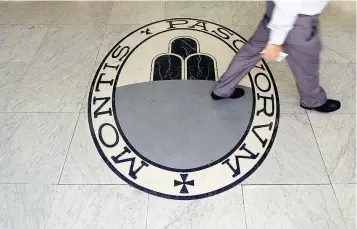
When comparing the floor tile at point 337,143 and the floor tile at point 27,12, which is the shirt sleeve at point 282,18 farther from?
the floor tile at point 27,12

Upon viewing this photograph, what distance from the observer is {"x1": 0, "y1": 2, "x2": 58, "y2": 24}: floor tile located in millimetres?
2617

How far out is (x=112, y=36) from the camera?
7.96 ft

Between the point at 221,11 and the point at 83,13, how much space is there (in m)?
1.17

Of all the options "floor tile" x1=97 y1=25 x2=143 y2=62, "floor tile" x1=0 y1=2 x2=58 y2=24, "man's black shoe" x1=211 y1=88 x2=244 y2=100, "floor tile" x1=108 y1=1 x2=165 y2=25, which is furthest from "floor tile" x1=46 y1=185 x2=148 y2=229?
"floor tile" x1=0 y1=2 x2=58 y2=24

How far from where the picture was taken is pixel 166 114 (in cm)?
184

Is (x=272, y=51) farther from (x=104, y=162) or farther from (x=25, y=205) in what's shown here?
(x=25, y=205)

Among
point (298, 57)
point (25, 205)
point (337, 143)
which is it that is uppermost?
point (298, 57)

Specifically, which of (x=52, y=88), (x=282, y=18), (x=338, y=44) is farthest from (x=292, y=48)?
(x=52, y=88)

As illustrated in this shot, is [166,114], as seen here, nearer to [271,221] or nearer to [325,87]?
[271,221]

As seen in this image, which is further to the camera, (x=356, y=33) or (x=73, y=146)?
(x=356, y=33)

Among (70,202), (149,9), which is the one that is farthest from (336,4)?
(70,202)

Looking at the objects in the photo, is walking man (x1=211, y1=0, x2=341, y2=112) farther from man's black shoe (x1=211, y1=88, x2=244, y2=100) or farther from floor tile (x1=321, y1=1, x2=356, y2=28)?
floor tile (x1=321, y1=1, x2=356, y2=28)

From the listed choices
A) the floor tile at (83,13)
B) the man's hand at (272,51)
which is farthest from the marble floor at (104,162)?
the man's hand at (272,51)

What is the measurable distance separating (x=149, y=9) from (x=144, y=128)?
4.46 ft
